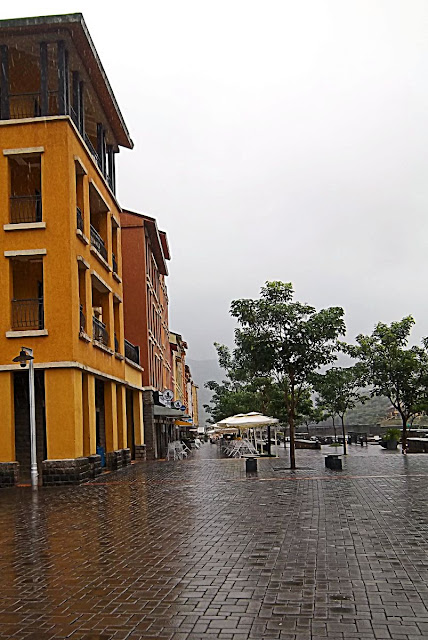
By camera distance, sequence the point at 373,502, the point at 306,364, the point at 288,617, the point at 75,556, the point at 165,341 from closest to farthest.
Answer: the point at 288,617 → the point at 75,556 → the point at 373,502 → the point at 306,364 → the point at 165,341

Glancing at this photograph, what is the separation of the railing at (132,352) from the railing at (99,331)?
5.94 meters

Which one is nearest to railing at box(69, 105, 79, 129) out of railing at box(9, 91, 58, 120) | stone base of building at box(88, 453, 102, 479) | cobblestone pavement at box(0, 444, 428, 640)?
railing at box(9, 91, 58, 120)

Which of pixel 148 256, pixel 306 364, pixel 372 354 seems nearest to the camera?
pixel 306 364

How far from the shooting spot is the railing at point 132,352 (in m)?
33.2

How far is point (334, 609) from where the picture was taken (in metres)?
6.17

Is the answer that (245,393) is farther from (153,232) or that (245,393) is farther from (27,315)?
(27,315)

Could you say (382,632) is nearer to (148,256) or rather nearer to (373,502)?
(373,502)

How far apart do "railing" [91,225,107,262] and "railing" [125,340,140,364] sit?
6.91 m

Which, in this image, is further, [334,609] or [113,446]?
[113,446]

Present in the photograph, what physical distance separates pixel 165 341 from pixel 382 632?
49.6 metres

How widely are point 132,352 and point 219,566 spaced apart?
26436mm

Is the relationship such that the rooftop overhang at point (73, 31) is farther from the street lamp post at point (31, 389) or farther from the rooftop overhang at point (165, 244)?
the rooftop overhang at point (165, 244)

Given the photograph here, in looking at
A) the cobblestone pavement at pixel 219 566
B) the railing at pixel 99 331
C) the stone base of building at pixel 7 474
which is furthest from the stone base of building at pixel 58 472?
the railing at pixel 99 331

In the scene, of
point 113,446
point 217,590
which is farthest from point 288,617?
point 113,446
